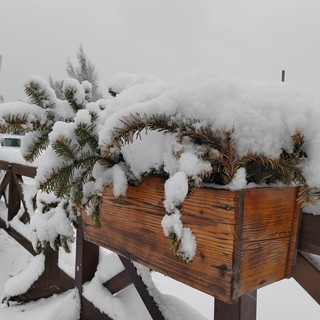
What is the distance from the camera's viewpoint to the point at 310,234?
0.96m

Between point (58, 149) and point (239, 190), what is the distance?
56 cm

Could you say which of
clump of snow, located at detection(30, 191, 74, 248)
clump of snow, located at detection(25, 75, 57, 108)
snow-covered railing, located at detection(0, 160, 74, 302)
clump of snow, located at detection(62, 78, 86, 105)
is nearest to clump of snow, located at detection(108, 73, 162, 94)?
clump of snow, located at detection(62, 78, 86, 105)

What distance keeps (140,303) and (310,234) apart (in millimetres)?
1107

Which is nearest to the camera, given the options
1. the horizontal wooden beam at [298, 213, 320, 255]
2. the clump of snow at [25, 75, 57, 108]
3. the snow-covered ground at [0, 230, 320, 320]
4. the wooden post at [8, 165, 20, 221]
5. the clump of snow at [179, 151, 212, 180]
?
the clump of snow at [179, 151, 212, 180]

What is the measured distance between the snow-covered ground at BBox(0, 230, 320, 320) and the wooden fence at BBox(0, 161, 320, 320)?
82mm

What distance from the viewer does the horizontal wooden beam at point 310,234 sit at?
3.11 ft

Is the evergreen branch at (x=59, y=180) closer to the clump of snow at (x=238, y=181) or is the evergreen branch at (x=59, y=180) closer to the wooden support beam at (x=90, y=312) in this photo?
the clump of snow at (x=238, y=181)

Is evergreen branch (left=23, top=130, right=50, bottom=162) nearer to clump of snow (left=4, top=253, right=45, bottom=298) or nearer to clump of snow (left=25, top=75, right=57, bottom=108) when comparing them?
clump of snow (left=25, top=75, right=57, bottom=108)

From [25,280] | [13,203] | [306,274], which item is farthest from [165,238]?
[13,203]

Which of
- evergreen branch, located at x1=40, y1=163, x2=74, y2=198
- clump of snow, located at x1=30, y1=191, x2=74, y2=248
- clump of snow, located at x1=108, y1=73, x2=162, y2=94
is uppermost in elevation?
clump of snow, located at x1=108, y1=73, x2=162, y2=94

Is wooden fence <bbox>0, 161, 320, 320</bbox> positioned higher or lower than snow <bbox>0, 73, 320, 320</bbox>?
lower

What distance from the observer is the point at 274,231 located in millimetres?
899

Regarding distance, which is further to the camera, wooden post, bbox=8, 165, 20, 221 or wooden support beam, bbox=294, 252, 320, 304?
wooden post, bbox=8, 165, 20, 221

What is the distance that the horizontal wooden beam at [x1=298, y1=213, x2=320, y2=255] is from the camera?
0.95 metres
